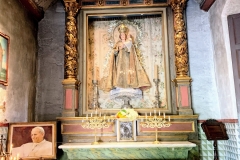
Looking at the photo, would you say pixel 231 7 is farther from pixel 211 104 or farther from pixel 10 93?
pixel 10 93

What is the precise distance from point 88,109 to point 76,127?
1.62 feet

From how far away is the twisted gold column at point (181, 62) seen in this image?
5.36m

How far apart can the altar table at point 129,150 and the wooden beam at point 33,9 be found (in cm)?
279

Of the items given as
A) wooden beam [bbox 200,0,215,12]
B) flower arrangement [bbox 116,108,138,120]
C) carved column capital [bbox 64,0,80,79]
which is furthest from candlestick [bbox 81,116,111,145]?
wooden beam [bbox 200,0,215,12]

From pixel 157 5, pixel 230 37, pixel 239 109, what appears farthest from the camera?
pixel 157 5

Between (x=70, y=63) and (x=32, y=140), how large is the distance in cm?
173

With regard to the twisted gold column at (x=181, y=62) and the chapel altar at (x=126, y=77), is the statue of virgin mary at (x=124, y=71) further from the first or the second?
the twisted gold column at (x=181, y=62)

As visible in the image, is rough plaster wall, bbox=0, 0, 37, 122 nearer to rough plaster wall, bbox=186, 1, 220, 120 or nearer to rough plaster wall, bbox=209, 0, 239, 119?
rough plaster wall, bbox=186, 1, 220, 120

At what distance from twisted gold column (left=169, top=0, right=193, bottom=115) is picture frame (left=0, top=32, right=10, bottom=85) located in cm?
321

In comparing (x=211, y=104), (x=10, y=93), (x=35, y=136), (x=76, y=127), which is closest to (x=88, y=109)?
(x=76, y=127)

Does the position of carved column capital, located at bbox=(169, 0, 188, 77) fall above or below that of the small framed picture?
above

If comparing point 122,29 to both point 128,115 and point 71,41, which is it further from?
point 128,115

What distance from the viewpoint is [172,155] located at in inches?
189

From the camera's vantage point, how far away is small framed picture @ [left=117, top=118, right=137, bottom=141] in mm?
5152
